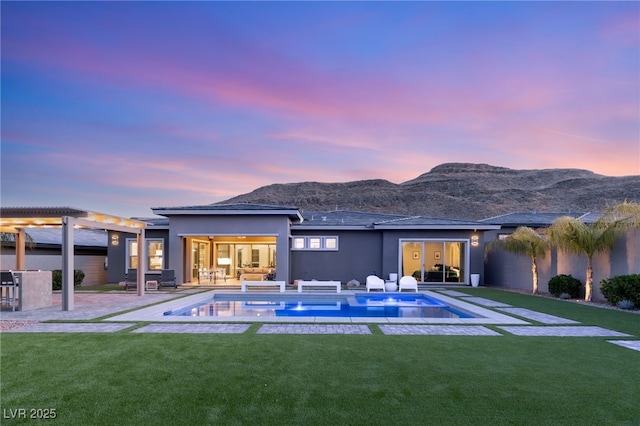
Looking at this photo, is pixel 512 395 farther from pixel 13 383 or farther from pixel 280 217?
pixel 280 217

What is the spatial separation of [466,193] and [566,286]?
178 feet

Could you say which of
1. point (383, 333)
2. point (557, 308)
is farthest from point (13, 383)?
point (557, 308)

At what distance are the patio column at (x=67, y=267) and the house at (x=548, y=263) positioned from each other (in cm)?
1607

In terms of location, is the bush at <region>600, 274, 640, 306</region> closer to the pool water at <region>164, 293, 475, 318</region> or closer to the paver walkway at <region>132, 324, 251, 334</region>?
the pool water at <region>164, 293, 475, 318</region>

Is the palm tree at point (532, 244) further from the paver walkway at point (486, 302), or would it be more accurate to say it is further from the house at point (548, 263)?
the paver walkway at point (486, 302)

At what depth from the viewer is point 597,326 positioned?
8.30 meters

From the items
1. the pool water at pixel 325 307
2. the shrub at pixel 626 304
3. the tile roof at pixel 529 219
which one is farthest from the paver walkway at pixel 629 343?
the tile roof at pixel 529 219

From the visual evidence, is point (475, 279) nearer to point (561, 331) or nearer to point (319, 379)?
point (561, 331)

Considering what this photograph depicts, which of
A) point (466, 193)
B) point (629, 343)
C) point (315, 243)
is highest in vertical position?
point (466, 193)

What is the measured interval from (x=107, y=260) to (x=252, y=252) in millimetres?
7560

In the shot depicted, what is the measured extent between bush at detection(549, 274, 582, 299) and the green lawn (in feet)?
24.8

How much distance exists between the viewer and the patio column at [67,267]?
33.1 feet

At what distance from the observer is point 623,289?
10.9 meters

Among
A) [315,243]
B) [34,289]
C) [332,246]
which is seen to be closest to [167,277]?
[34,289]
